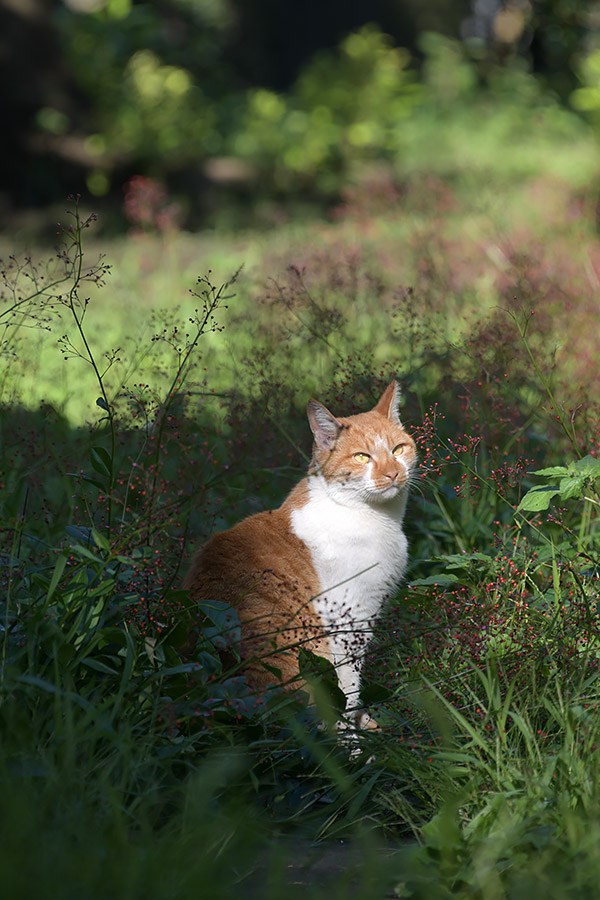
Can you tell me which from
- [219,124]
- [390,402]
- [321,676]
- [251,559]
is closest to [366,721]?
[321,676]

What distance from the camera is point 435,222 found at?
5277 millimetres

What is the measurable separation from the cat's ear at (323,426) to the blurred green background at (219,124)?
677 cm

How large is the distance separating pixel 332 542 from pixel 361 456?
0.95 feet

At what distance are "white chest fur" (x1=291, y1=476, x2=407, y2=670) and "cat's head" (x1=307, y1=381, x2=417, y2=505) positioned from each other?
0.15ft

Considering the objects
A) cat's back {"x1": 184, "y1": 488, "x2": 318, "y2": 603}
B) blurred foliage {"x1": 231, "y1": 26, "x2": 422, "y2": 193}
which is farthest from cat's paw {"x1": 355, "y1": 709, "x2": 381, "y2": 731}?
blurred foliage {"x1": 231, "y1": 26, "x2": 422, "y2": 193}

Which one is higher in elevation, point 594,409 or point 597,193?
point 597,193

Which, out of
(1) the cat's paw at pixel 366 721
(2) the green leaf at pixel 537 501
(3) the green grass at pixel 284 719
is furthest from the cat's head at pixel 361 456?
(1) the cat's paw at pixel 366 721

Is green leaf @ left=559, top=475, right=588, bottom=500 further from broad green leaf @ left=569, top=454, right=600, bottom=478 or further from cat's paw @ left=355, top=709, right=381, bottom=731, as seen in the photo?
cat's paw @ left=355, top=709, right=381, bottom=731

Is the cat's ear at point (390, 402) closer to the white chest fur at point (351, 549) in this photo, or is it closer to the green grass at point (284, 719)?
the green grass at point (284, 719)

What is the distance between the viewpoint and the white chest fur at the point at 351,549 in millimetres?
2719

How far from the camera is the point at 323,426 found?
2865 mm

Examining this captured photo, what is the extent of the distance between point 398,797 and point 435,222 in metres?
3.94

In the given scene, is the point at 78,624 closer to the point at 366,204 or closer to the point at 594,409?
the point at 594,409

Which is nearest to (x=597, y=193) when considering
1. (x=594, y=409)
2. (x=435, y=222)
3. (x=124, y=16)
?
(x=435, y=222)
